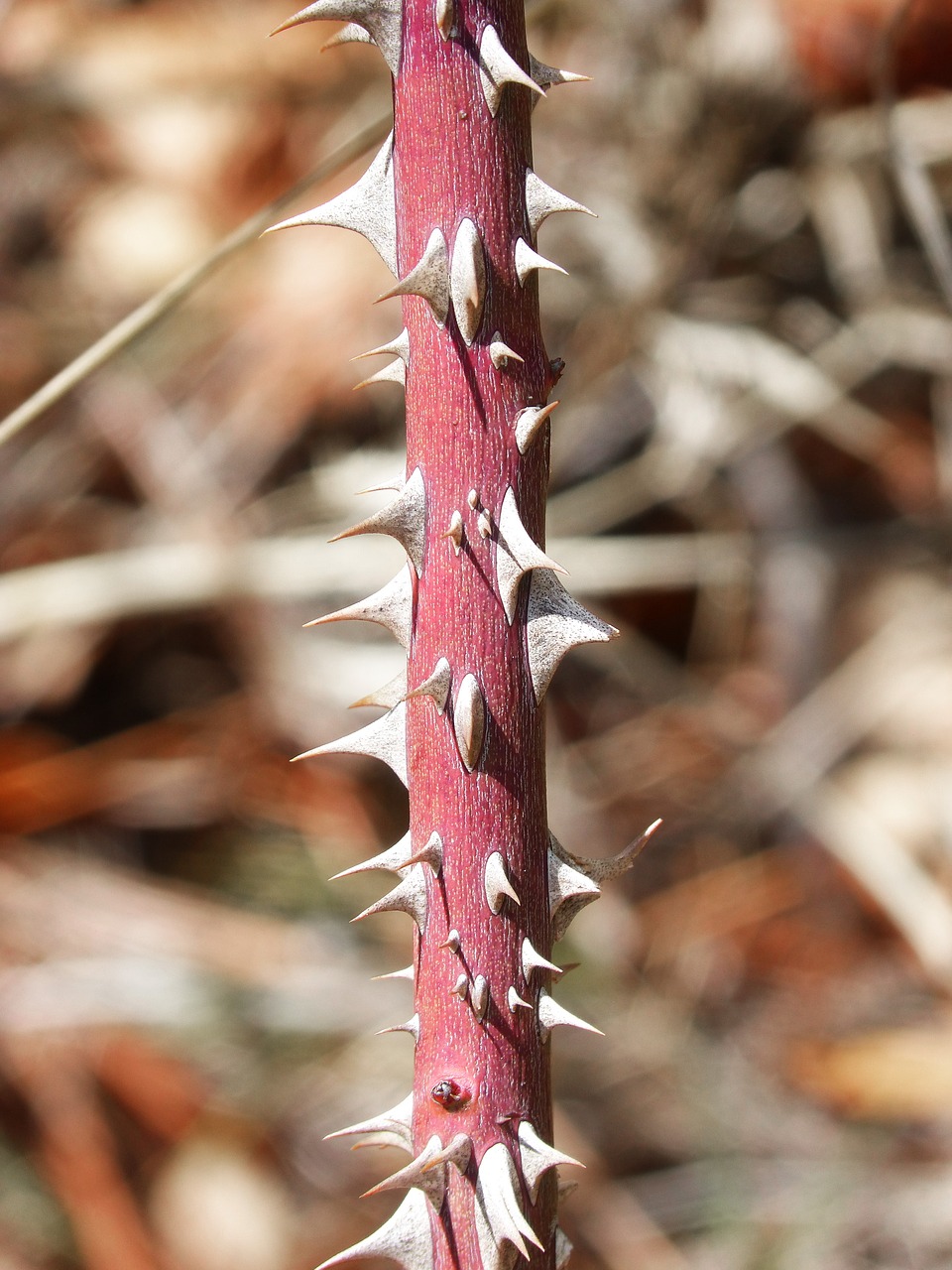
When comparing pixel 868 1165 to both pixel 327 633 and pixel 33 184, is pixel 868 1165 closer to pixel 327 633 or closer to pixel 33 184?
pixel 327 633

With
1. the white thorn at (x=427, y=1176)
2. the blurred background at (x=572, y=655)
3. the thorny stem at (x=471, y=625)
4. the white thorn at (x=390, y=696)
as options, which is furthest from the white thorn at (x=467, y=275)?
the blurred background at (x=572, y=655)

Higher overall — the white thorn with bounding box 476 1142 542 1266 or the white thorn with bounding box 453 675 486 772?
the white thorn with bounding box 453 675 486 772

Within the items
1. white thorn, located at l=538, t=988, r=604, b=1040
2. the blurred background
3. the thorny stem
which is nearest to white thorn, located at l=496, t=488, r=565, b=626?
the thorny stem

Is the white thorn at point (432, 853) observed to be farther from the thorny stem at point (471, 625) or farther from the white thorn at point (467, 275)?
the white thorn at point (467, 275)

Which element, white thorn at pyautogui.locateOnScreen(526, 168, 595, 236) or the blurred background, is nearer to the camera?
white thorn at pyautogui.locateOnScreen(526, 168, 595, 236)

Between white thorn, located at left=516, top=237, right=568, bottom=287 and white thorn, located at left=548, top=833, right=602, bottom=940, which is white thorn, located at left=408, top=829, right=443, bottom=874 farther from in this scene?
white thorn, located at left=516, top=237, right=568, bottom=287

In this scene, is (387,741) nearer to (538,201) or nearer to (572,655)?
(538,201)

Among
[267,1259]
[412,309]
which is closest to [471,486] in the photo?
[412,309]
